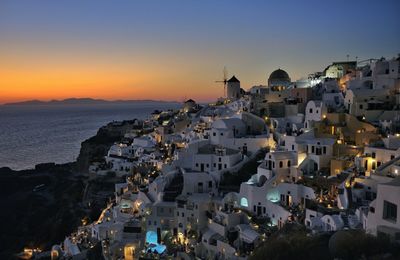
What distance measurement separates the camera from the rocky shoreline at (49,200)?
4009cm

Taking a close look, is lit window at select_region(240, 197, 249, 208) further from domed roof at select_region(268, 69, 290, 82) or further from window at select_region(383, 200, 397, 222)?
domed roof at select_region(268, 69, 290, 82)

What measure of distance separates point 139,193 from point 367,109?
61.7 ft

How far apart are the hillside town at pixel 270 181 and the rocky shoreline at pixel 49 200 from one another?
4.49 m

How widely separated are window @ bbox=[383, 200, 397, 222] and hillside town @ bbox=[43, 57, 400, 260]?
37mm

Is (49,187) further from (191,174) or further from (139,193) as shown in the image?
(191,174)

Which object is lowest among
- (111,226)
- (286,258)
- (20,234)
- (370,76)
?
(20,234)

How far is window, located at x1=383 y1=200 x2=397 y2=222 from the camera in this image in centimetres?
1314

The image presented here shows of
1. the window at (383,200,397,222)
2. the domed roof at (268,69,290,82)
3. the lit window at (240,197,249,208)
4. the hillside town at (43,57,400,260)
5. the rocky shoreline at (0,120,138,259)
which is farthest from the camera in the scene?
the domed roof at (268,69,290,82)

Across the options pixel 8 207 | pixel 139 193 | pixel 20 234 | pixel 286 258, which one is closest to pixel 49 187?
pixel 8 207

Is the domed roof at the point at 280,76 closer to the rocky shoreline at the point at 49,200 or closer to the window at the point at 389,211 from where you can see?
the rocky shoreline at the point at 49,200

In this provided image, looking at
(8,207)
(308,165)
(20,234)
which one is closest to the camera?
(308,165)

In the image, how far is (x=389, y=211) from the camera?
1336 cm

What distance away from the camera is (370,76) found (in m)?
33.6

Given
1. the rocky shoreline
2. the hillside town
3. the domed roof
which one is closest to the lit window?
the hillside town
